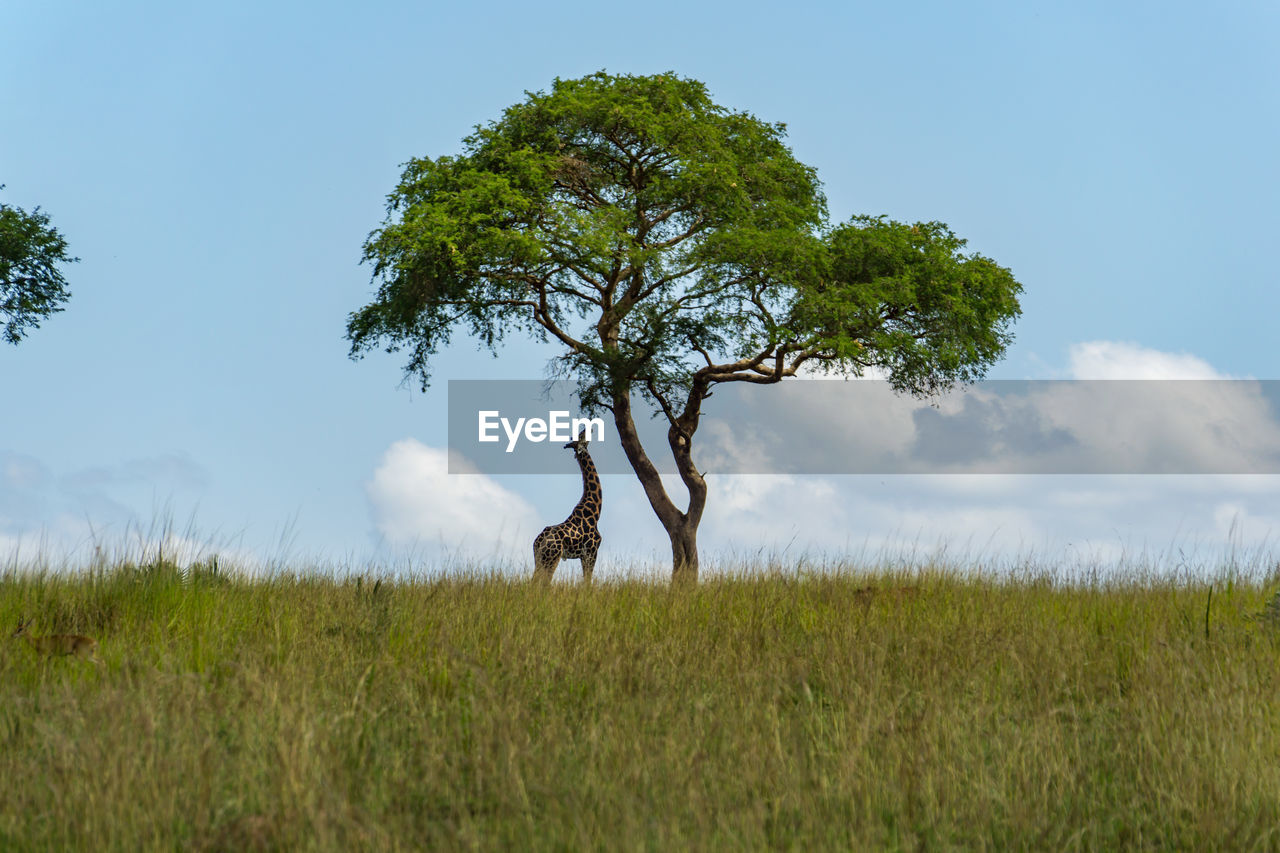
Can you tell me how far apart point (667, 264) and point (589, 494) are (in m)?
4.94

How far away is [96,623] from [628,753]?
6.11 meters

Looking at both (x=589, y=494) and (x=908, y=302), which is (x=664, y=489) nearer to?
(x=589, y=494)

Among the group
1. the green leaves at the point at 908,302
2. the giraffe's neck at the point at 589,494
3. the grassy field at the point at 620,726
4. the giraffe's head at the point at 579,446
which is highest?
the green leaves at the point at 908,302

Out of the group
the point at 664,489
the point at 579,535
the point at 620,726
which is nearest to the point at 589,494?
the point at 579,535

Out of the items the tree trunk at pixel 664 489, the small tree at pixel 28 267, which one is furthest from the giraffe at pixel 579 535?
the small tree at pixel 28 267

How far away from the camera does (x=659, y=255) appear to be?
19109mm

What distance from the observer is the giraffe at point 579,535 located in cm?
1661

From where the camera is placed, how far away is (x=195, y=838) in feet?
14.9

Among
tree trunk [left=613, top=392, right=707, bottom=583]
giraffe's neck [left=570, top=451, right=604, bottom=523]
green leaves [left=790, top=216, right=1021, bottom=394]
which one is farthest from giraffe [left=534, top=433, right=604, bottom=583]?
green leaves [left=790, top=216, right=1021, bottom=394]

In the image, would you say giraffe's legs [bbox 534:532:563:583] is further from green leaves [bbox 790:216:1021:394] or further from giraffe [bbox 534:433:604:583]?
green leaves [bbox 790:216:1021:394]

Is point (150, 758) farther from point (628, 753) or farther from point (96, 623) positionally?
point (96, 623)

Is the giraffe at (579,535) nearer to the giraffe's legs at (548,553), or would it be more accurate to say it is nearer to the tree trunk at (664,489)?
the giraffe's legs at (548,553)

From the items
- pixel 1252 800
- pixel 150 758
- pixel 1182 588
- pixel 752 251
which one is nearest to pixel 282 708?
pixel 150 758

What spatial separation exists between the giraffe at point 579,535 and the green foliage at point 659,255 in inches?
106
